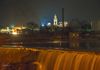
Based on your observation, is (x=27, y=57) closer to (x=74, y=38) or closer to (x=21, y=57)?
(x=21, y=57)

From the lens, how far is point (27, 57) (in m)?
12.1

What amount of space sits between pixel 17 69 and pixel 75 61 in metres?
1.82

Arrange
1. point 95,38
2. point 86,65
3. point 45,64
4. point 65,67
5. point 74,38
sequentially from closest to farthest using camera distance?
point 86,65
point 65,67
point 45,64
point 74,38
point 95,38

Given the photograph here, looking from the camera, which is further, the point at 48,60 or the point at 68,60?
the point at 48,60

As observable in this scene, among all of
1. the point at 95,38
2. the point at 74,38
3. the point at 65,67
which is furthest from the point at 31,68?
the point at 95,38

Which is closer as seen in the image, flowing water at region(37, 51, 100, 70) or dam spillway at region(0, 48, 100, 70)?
flowing water at region(37, 51, 100, 70)

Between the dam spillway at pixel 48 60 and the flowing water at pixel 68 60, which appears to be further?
the dam spillway at pixel 48 60

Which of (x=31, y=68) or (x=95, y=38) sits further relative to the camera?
(x=95, y=38)

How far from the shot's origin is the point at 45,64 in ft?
38.6

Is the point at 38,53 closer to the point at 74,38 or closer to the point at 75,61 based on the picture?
the point at 75,61

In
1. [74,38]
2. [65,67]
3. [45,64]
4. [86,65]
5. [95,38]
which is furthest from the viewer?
[95,38]

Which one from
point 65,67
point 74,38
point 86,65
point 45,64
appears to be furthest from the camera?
point 74,38

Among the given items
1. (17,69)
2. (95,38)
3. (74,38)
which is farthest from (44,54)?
(95,38)

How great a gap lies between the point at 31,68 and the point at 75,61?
5.09 ft
